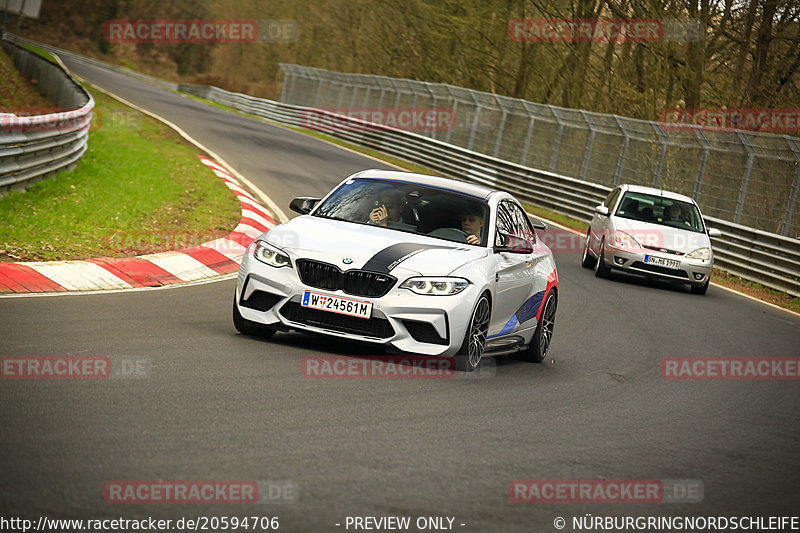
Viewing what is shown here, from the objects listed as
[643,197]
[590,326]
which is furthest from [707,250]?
[590,326]

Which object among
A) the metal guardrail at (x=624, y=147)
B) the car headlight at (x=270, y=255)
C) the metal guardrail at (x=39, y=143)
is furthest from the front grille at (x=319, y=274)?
A: the metal guardrail at (x=624, y=147)

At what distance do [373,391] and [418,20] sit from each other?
46672 millimetres

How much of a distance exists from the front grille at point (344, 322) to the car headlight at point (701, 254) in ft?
36.4

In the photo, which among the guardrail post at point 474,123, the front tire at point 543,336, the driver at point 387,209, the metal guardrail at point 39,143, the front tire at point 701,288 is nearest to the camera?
the driver at point 387,209

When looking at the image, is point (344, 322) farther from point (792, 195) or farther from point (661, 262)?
point (792, 195)

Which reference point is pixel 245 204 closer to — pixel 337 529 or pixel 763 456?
pixel 763 456

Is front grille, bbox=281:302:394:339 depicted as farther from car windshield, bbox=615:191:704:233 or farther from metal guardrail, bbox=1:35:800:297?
metal guardrail, bbox=1:35:800:297

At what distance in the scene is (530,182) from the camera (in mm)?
30781

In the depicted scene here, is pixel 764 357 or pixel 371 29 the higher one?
pixel 371 29

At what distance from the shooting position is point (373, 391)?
7.12m

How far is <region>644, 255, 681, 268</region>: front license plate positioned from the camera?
58.2 feet

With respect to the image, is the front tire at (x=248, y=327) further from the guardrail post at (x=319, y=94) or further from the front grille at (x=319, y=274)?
the guardrail post at (x=319, y=94)

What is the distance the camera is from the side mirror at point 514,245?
29.3ft

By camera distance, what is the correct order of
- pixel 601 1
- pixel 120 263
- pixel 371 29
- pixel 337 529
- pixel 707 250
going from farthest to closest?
pixel 371 29 → pixel 601 1 → pixel 707 250 → pixel 120 263 → pixel 337 529
